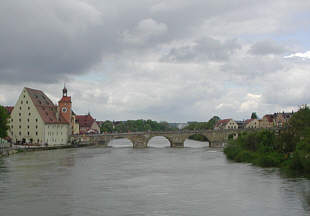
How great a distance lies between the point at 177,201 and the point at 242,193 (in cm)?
512

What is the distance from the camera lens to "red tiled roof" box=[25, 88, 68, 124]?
92.2 meters

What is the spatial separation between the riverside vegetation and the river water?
7.20 ft

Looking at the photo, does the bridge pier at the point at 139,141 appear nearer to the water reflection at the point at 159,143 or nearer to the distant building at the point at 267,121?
the water reflection at the point at 159,143

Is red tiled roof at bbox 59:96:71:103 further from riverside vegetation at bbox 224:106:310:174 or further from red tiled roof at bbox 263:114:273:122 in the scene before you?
red tiled roof at bbox 263:114:273:122

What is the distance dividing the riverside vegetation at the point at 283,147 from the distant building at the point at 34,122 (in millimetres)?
45135

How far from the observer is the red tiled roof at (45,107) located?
9219cm

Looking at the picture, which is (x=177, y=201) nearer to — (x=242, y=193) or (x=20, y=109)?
(x=242, y=193)

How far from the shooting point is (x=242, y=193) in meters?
30.2

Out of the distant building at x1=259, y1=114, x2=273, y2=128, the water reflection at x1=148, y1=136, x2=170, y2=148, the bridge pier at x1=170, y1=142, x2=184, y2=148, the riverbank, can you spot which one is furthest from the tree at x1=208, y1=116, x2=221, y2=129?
the riverbank

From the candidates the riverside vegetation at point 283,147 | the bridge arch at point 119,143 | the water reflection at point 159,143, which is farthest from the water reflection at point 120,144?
the riverside vegetation at point 283,147

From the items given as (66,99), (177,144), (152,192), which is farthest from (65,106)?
(152,192)

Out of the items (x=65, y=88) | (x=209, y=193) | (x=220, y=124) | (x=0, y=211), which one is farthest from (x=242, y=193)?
(x=220, y=124)

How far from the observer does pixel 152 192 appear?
3116 centimetres

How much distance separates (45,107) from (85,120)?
39.1 metres
